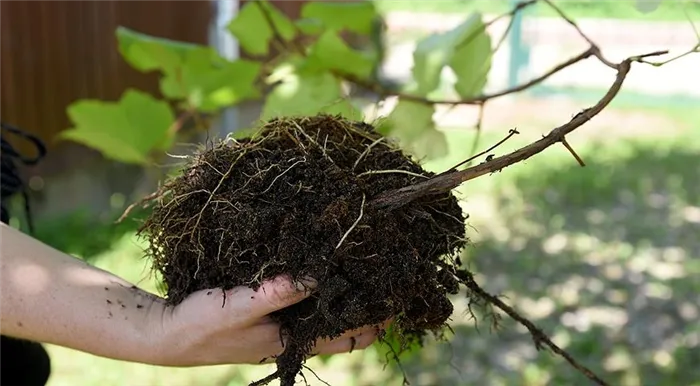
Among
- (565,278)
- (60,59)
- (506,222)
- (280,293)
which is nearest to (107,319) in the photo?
(280,293)

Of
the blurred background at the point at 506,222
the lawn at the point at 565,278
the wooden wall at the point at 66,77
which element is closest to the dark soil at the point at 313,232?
the blurred background at the point at 506,222

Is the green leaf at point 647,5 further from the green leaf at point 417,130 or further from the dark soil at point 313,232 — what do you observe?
the dark soil at point 313,232

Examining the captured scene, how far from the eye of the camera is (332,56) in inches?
45.3

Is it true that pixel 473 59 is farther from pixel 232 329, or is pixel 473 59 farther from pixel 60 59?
pixel 60 59

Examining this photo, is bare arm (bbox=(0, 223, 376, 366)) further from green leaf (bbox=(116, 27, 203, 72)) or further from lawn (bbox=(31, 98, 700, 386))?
lawn (bbox=(31, 98, 700, 386))

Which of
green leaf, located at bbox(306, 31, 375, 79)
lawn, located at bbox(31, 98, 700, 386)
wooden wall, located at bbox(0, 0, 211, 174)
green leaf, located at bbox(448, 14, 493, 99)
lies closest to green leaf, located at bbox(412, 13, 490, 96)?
green leaf, located at bbox(448, 14, 493, 99)

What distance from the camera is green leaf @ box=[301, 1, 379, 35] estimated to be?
1286 mm

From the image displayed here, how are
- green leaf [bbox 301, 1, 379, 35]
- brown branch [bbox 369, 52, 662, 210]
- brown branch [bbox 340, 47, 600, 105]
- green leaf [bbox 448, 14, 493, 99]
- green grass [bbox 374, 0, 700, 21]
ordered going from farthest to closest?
green grass [bbox 374, 0, 700, 21]
green leaf [bbox 301, 1, 379, 35]
green leaf [bbox 448, 14, 493, 99]
brown branch [bbox 340, 47, 600, 105]
brown branch [bbox 369, 52, 662, 210]

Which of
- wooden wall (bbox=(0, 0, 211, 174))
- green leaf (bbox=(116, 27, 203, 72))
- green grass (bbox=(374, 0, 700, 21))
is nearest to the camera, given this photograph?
green leaf (bbox=(116, 27, 203, 72))

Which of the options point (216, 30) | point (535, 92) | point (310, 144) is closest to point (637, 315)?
point (310, 144)

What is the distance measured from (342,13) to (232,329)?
735 millimetres

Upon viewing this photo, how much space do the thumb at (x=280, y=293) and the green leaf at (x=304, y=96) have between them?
412 mm

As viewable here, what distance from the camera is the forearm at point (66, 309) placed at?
2.43ft

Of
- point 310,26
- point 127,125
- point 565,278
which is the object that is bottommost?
point 127,125
